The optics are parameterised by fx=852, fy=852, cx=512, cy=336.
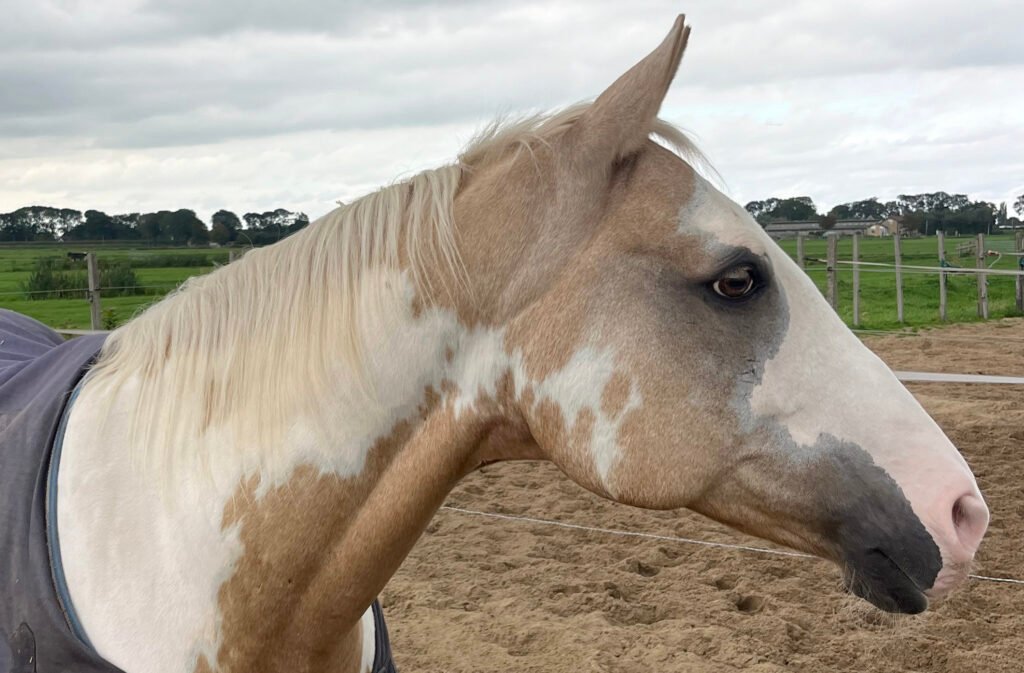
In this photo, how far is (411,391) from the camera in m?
1.63

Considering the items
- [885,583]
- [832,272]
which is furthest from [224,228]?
[832,272]

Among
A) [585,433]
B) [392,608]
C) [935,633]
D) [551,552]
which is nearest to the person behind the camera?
[585,433]

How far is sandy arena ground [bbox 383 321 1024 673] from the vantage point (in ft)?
12.7

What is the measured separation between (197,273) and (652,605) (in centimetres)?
1136

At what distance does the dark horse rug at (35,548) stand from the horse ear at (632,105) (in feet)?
3.93

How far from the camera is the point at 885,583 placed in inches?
60.2

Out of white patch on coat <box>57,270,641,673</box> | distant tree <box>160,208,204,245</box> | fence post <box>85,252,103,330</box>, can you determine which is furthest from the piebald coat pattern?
fence post <box>85,252,103,330</box>

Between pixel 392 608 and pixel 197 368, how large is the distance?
316cm

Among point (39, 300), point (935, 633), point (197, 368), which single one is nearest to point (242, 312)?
point (197, 368)

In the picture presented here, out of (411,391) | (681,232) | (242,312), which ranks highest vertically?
(681,232)

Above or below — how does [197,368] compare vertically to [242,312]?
below

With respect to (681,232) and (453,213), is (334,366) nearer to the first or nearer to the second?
(453,213)

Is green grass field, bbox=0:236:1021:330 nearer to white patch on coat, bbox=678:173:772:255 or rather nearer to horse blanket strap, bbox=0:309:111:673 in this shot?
horse blanket strap, bbox=0:309:111:673

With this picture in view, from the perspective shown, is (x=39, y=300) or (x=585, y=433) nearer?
(x=585, y=433)
